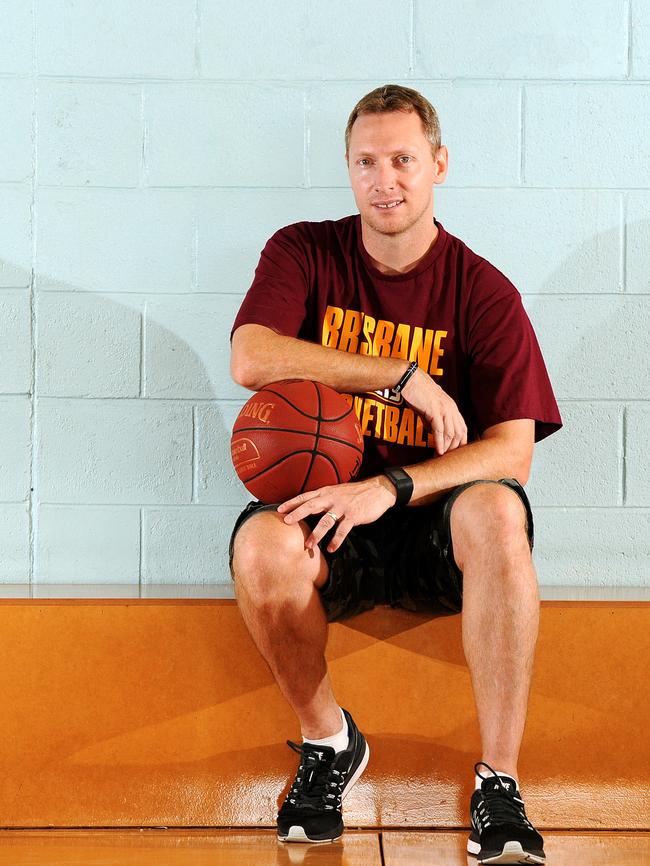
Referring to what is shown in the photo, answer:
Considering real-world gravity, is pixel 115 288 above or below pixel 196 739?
above

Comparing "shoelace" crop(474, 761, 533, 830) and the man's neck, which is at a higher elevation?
the man's neck

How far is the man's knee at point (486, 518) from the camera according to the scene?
1.51 metres

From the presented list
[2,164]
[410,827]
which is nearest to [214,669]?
[410,827]

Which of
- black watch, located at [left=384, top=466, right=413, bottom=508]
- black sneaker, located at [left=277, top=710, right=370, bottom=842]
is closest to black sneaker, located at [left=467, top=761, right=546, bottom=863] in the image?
black sneaker, located at [left=277, top=710, right=370, bottom=842]

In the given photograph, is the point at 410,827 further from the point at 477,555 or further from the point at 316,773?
the point at 477,555

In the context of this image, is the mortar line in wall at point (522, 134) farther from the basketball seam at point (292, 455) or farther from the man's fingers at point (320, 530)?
the man's fingers at point (320, 530)

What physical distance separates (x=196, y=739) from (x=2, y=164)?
154 centimetres

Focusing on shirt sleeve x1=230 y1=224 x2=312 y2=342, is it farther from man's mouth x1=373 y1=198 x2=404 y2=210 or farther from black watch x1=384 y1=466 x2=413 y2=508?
black watch x1=384 y1=466 x2=413 y2=508

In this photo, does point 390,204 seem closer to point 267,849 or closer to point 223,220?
point 223,220

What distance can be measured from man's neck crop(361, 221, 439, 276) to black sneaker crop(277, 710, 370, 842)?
984mm

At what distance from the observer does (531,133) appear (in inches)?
92.8

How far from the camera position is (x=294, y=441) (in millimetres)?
1606

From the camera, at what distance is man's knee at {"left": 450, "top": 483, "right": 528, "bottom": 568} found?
1507 millimetres

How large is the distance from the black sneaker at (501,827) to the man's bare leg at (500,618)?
3 centimetres
